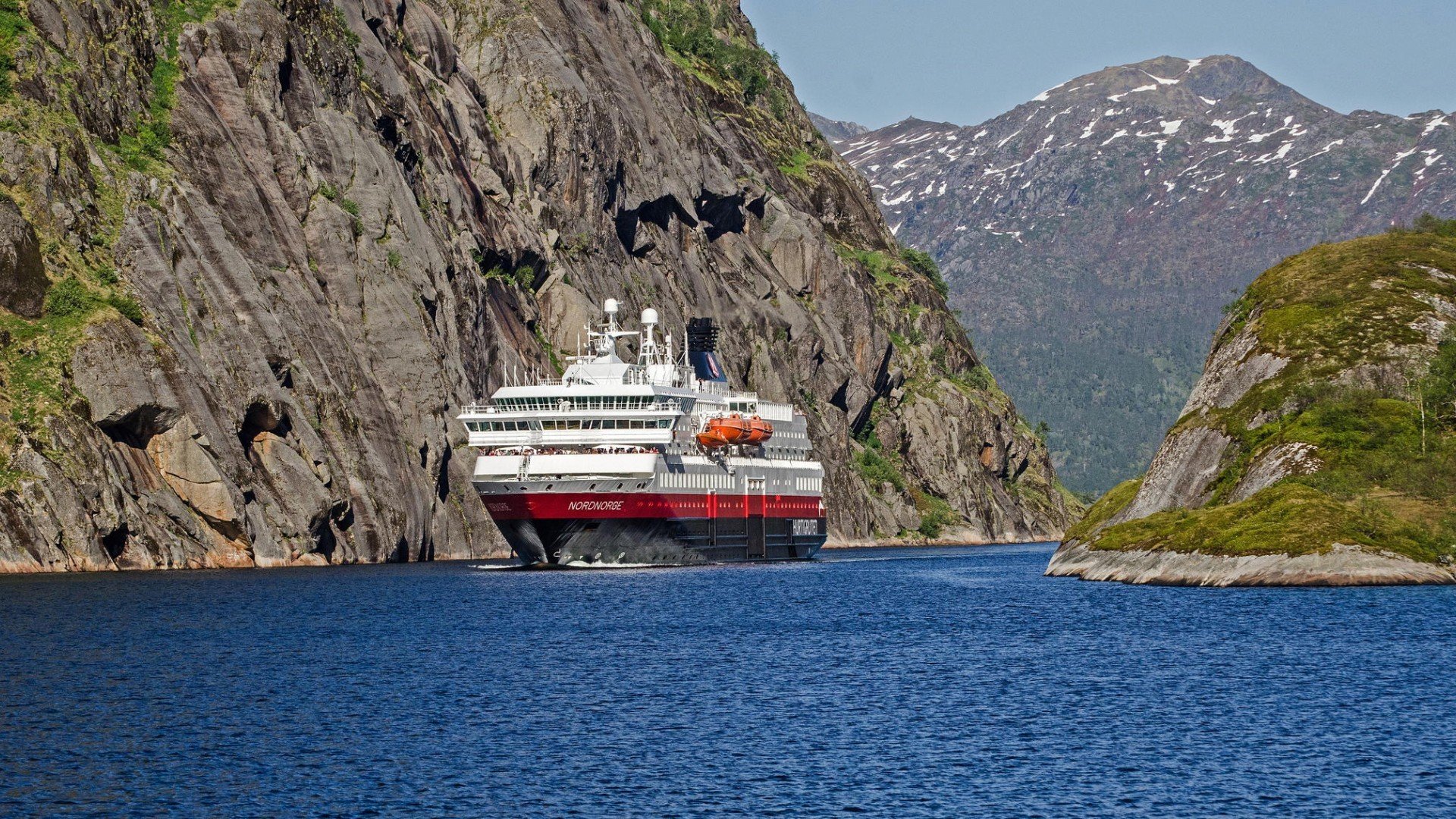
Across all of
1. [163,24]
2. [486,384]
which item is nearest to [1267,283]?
[486,384]

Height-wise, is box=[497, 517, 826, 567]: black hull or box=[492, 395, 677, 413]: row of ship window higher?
box=[492, 395, 677, 413]: row of ship window

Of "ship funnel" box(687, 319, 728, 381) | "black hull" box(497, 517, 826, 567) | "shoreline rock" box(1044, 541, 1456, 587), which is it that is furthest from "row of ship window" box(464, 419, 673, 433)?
"shoreline rock" box(1044, 541, 1456, 587)

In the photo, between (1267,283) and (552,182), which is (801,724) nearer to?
(1267,283)

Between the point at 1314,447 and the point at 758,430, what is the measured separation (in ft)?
175

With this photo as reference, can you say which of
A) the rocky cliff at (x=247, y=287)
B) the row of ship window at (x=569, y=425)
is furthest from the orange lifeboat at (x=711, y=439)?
the rocky cliff at (x=247, y=287)

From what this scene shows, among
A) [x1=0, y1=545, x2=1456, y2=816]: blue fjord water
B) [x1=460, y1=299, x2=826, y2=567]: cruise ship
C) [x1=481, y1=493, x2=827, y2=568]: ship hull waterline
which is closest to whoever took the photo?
[x1=0, y1=545, x2=1456, y2=816]: blue fjord water

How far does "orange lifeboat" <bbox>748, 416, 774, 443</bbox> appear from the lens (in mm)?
151988

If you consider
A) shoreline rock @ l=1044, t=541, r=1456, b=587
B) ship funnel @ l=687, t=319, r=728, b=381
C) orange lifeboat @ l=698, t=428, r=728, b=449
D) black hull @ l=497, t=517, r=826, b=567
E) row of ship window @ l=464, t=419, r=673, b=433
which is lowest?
shoreline rock @ l=1044, t=541, r=1456, b=587

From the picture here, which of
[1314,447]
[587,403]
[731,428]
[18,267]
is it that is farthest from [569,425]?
[1314,447]

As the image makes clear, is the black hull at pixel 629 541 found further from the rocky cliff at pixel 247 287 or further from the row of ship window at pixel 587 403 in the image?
the rocky cliff at pixel 247 287

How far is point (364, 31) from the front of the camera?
16975 cm

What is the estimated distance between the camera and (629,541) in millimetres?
134250

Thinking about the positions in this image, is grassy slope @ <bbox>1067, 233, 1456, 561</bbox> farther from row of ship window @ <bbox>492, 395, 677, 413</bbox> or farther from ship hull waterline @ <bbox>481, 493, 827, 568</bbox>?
row of ship window @ <bbox>492, 395, 677, 413</bbox>

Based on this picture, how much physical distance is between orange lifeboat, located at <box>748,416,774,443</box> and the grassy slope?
27.0 meters
